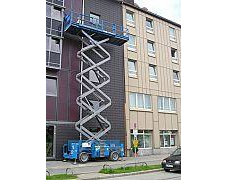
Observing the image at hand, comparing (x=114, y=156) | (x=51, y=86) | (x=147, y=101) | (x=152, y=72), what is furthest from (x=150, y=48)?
(x=114, y=156)

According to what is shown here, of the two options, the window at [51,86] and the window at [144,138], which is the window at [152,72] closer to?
the window at [144,138]

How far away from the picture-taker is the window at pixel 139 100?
20784 mm

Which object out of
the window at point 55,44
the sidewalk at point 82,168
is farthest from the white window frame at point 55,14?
the sidewalk at point 82,168

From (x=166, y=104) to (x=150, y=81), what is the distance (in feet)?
8.60

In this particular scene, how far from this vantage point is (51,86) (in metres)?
16.9

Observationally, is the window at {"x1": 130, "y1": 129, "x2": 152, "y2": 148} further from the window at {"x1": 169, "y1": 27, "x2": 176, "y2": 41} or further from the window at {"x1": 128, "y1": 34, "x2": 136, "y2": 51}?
the window at {"x1": 169, "y1": 27, "x2": 176, "y2": 41}

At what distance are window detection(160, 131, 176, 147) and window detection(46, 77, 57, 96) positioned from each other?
9716mm

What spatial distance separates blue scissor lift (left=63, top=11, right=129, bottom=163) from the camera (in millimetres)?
15531

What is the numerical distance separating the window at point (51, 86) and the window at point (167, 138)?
9.72 metres
